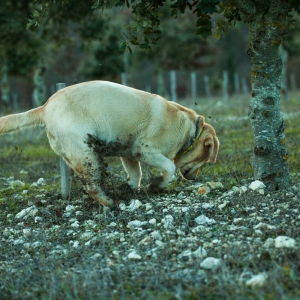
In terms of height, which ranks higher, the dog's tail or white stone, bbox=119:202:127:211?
the dog's tail

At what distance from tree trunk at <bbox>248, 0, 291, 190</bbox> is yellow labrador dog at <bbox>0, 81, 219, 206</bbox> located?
123cm

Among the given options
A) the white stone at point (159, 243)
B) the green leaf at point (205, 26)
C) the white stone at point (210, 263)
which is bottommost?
the white stone at point (159, 243)

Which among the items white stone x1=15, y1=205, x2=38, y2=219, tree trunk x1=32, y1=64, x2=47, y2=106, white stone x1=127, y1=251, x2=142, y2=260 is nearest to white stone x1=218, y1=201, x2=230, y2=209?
white stone x1=127, y1=251, x2=142, y2=260

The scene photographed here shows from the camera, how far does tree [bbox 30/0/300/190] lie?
7016mm

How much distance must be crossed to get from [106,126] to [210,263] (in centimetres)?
327

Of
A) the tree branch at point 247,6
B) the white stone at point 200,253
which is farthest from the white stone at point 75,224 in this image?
the tree branch at point 247,6

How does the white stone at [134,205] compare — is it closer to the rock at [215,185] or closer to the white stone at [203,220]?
the white stone at [203,220]

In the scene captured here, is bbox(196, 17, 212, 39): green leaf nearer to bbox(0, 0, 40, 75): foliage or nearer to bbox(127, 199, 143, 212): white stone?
bbox(127, 199, 143, 212): white stone

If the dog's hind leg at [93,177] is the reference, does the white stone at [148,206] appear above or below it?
below

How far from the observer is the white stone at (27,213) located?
284 inches

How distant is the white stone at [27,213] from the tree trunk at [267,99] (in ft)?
9.96

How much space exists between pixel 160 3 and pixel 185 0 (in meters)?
0.47

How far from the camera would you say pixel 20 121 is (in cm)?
762

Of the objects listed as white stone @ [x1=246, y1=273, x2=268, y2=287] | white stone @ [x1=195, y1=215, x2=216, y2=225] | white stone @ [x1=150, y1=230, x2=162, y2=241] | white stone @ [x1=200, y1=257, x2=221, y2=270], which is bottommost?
white stone @ [x1=195, y1=215, x2=216, y2=225]
